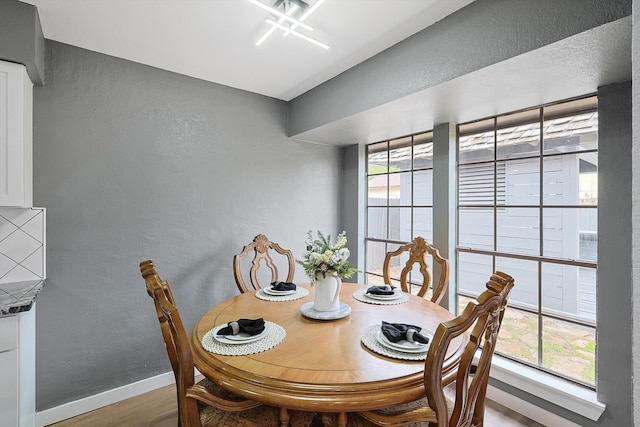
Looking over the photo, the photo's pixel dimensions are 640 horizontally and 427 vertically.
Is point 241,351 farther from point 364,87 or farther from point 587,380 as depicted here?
point 587,380

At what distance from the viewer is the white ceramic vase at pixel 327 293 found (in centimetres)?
174

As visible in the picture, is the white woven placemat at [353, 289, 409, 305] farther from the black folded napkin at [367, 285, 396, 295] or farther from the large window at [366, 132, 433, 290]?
the large window at [366, 132, 433, 290]

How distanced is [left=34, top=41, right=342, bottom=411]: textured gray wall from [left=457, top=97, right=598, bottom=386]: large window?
2032mm

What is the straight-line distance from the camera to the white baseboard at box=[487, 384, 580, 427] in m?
2.00

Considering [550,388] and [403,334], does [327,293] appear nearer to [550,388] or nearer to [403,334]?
[403,334]

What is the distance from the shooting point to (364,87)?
238 cm

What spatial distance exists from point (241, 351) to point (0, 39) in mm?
2171

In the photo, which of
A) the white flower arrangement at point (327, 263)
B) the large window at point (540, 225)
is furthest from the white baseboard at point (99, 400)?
the large window at point (540, 225)

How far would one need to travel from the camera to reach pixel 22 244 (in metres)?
2.03

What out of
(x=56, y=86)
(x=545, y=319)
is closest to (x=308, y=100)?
(x=56, y=86)

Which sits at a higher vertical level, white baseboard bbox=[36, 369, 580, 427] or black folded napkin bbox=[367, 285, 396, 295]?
black folded napkin bbox=[367, 285, 396, 295]

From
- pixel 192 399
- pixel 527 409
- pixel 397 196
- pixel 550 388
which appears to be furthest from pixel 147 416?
pixel 397 196

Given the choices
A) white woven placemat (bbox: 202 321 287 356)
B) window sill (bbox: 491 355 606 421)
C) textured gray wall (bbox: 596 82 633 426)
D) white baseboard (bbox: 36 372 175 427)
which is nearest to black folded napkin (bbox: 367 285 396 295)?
white woven placemat (bbox: 202 321 287 356)

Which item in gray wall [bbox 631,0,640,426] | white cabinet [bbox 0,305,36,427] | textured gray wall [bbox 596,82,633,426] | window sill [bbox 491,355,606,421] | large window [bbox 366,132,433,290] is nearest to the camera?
gray wall [bbox 631,0,640,426]
